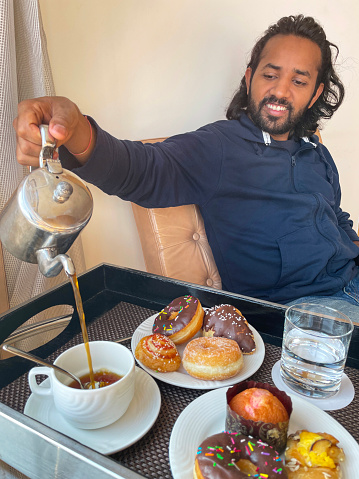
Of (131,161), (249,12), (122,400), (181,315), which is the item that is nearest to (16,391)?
(122,400)

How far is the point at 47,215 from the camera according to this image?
20.6 inches

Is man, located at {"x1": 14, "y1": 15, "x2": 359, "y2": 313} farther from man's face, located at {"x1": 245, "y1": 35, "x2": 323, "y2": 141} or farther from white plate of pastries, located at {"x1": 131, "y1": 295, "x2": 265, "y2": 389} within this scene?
white plate of pastries, located at {"x1": 131, "y1": 295, "x2": 265, "y2": 389}

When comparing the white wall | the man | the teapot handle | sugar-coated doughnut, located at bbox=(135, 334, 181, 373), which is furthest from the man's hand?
the white wall

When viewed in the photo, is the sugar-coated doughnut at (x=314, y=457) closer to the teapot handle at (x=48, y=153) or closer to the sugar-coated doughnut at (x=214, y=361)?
the sugar-coated doughnut at (x=214, y=361)

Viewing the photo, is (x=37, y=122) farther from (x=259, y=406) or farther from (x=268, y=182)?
(x=268, y=182)

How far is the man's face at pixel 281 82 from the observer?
1267mm

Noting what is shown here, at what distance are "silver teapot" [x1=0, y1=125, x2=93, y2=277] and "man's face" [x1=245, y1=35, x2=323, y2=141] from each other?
2.88ft

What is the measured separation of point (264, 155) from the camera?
4.01 feet

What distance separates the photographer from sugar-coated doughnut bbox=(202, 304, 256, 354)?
0.69m

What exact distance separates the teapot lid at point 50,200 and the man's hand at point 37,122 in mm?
97

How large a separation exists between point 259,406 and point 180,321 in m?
0.25

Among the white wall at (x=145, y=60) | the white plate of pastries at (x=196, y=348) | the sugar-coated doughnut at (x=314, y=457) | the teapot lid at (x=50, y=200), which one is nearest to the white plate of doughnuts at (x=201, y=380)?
the white plate of pastries at (x=196, y=348)

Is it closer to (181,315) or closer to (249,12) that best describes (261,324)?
(181,315)

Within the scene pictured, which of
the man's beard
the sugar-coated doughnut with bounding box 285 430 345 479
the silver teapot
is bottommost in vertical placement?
the sugar-coated doughnut with bounding box 285 430 345 479
